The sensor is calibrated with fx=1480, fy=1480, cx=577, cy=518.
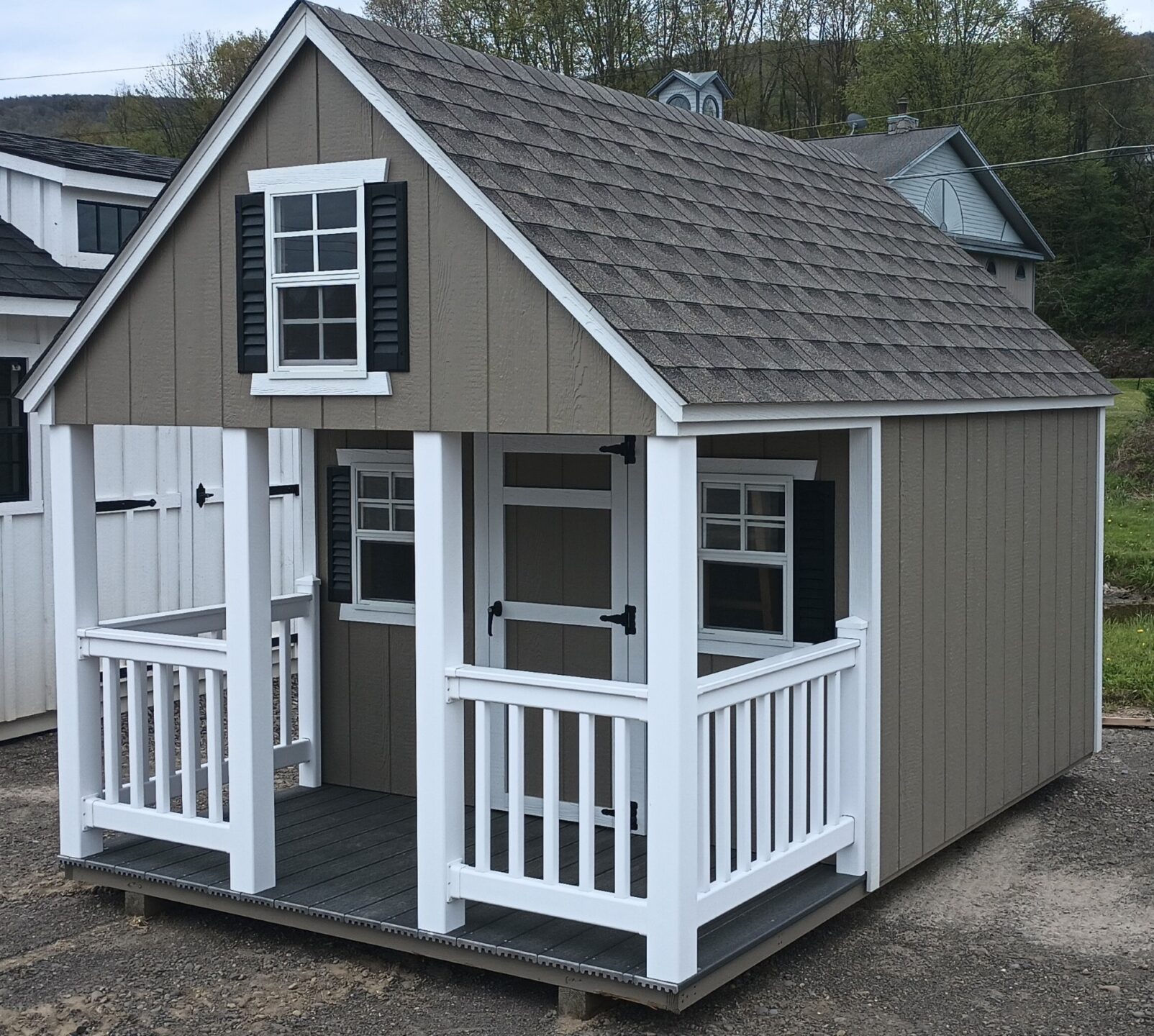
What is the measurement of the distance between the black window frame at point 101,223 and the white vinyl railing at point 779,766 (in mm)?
6999

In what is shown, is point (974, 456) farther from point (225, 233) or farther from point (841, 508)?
point (225, 233)

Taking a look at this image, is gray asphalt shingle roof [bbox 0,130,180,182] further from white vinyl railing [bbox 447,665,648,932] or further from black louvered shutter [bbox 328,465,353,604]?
white vinyl railing [bbox 447,665,648,932]

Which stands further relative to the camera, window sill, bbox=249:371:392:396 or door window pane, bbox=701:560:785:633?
door window pane, bbox=701:560:785:633

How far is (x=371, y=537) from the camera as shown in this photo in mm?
7734

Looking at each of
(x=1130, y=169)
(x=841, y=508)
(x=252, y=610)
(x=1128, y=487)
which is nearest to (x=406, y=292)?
(x=252, y=610)

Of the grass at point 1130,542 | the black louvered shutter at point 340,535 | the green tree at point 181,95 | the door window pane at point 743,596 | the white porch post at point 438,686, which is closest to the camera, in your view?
the white porch post at point 438,686

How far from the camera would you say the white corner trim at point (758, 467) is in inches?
260

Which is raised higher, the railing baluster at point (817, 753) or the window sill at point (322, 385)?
the window sill at point (322, 385)

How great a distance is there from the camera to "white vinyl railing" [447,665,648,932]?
518cm

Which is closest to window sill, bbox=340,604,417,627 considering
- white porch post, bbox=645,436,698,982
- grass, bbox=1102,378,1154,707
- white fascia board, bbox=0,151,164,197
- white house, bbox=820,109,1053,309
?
white porch post, bbox=645,436,698,982

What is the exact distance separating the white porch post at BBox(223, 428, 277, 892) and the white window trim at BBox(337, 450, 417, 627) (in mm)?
1414

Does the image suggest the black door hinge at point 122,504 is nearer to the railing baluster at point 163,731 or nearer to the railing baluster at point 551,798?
the railing baluster at point 163,731

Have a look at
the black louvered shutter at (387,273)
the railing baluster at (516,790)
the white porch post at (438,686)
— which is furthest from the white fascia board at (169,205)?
the railing baluster at (516,790)

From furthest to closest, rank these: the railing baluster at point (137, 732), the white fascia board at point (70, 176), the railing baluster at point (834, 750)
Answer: the white fascia board at point (70, 176), the railing baluster at point (137, 732), the railing baluster at point (834, 750)
